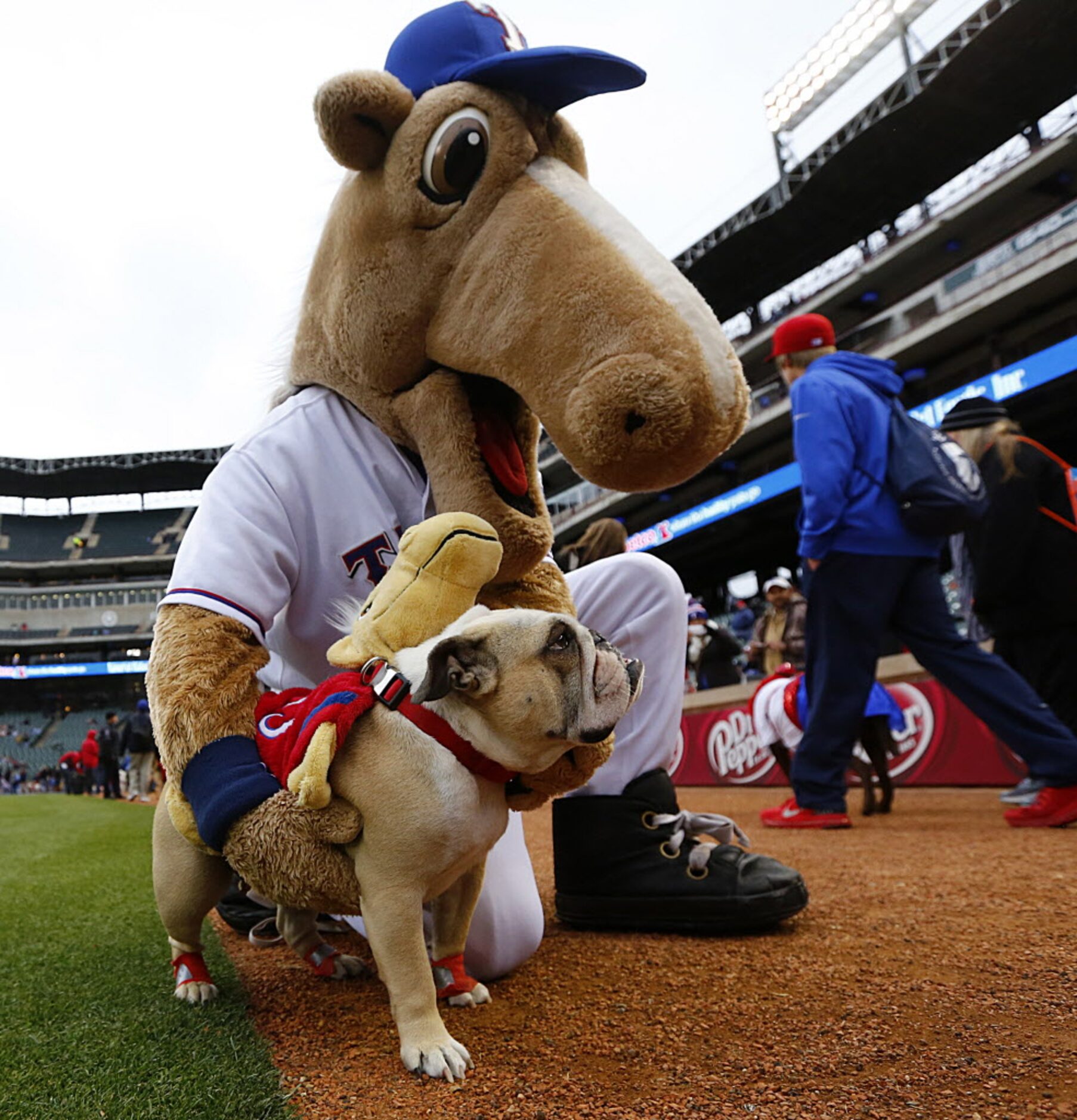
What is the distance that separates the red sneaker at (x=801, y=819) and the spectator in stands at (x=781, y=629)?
283 cm

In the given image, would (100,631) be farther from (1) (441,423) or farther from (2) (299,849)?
(2) (299,849)

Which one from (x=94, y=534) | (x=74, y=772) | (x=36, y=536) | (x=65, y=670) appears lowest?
(x=74, y=772)

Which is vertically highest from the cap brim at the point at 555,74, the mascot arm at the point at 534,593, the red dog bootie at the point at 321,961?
the cap brim at the point at 555,74

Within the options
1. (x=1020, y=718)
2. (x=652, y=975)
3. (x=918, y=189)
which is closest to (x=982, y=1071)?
(x=652, y=975)

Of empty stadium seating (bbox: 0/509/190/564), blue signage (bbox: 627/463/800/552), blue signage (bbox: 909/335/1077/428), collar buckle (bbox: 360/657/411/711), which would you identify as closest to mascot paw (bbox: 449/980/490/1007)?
collar buckle (bbox: 360/657/411/711)

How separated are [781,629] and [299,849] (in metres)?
6.28

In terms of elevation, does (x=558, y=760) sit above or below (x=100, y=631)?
below

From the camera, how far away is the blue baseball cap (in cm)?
143

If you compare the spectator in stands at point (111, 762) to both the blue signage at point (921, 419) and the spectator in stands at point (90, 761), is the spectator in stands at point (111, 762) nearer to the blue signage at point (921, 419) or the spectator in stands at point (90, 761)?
Result: the spectator in stands at point (90, 761)

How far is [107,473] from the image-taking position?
39281mm

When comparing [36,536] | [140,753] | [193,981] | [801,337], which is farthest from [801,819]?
[36,536]

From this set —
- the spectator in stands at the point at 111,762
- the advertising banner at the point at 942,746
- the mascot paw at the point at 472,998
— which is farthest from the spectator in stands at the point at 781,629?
the spectator in stands at the point at 111,762

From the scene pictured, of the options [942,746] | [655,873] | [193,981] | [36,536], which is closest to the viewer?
[193,981]

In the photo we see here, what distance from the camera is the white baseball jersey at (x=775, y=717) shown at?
4.85 metres
